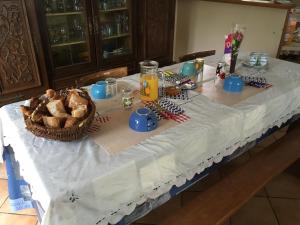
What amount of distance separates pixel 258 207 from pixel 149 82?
986 millimetres

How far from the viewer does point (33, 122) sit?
2.77 ft

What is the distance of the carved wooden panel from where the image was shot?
185cm

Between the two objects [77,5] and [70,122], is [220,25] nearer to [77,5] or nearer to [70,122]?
[77,5]

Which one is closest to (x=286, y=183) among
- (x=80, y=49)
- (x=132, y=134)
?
(x=132, y=134)

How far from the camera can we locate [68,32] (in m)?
2.39

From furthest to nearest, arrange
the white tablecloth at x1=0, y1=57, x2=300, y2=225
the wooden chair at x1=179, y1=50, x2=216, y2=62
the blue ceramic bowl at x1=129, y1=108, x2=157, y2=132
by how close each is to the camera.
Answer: the wooden chair at x1=179, y1=50, x2=216, y2=62 < the blue ceramic bowl at x1=129, y1=108, x2=157, y2=132 < the white tablecloth at x1=0, y1=57, x2=300, y2=225

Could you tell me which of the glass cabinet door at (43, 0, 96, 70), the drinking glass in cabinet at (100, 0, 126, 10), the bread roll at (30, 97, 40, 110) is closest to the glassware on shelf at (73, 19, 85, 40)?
the glass cabinet door at (43, 0, 96, 70)

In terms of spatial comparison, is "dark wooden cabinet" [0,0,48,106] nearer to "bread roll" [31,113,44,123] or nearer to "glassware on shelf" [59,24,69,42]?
"glassware on shelf" [59,24,69,42]

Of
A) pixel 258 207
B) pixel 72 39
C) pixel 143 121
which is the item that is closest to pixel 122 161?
pixel 143 121

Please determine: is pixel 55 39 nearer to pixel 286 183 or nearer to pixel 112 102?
pixel 112 102

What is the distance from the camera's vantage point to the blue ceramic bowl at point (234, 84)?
1269 millimetres

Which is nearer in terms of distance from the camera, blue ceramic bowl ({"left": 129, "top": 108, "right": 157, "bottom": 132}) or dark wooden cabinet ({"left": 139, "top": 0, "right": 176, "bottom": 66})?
blue ceramic bowl ({"left": 129, "top": 108, "right": 157, "bottom": 132})

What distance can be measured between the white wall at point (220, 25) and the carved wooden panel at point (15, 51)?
1.88 metres

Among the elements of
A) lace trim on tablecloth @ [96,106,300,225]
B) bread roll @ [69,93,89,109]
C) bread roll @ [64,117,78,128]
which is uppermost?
bread roll @ [69,93,89,109]
